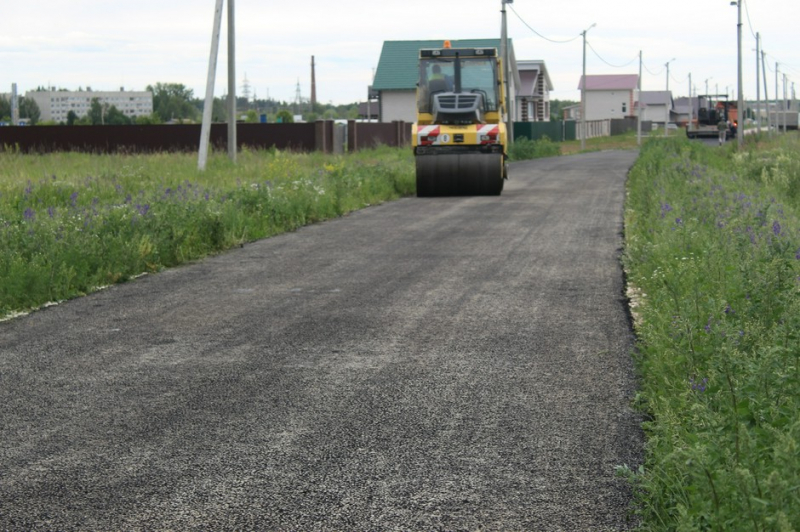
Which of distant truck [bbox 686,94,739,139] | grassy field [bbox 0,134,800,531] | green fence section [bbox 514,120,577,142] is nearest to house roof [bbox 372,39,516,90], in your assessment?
green fence section [bbox 514,120,577,142]

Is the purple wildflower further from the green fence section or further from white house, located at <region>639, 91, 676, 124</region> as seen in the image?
white house, located at <region>639, 91, 676, 124</region>

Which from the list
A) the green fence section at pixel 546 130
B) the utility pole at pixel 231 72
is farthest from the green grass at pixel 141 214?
the green fence section at pixel 546 130

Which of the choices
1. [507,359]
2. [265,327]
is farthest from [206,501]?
[265,327]

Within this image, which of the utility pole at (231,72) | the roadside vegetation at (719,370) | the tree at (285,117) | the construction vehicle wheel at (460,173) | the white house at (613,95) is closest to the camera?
the roadside vegetation at (719,370)

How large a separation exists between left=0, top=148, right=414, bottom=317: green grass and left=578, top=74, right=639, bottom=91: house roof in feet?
345

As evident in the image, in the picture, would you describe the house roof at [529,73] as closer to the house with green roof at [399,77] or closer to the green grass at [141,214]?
the house with green roof at [399,77]

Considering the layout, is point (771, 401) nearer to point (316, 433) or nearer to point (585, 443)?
point (585, 443)

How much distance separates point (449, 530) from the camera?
438 centimetres

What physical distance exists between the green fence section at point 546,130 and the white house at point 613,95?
159 feet

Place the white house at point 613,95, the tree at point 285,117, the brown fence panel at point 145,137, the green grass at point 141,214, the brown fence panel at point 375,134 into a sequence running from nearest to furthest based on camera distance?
1. the green grass at point 141,214
2. the brown fence panel at point 145,137
3. the brown fence panel at point 375,134
4. the tree at point 285,117
5. the white house at point 613,95

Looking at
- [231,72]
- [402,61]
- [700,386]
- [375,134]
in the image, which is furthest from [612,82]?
[700,386]

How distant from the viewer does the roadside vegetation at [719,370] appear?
366 centimetres

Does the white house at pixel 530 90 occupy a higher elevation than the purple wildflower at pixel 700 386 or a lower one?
higher

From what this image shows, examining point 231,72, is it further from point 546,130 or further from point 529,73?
point 529,73
